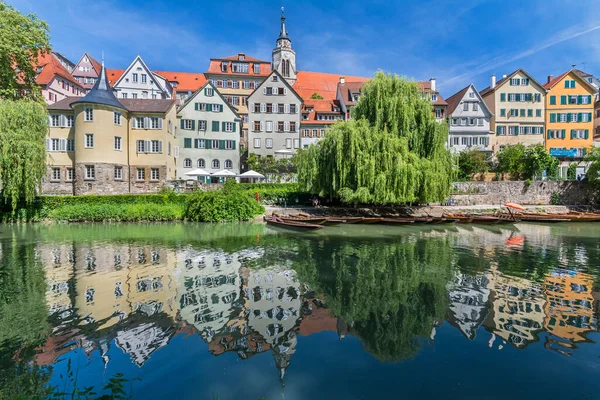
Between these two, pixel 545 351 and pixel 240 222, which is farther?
pixel 240 222

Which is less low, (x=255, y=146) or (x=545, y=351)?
(x=255, y=146)

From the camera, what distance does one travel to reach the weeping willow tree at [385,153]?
79.6 feet

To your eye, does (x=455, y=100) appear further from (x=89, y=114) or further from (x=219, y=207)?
(x=89, y=114)

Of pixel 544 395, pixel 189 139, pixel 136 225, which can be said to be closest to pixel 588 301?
pixel 544 395

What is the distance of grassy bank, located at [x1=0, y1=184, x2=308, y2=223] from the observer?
25.4 meters

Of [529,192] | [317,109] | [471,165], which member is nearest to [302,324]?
[471,165]

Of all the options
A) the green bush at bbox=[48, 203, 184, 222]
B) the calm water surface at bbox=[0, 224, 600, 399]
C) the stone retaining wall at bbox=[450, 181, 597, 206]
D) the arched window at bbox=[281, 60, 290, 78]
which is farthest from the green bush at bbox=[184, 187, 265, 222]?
the arched window at bbox=[281, 60, 290, 78]

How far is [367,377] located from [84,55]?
70.3 m

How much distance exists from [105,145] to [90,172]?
106 inches

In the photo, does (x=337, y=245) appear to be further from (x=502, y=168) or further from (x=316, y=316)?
(x=502, y=168)

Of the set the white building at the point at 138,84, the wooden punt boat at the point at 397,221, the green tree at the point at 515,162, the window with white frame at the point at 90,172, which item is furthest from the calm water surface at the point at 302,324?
the white building at the point at 138,84

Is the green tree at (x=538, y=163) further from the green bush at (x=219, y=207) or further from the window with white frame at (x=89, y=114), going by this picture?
the window with white frame at (x=89, y=114)

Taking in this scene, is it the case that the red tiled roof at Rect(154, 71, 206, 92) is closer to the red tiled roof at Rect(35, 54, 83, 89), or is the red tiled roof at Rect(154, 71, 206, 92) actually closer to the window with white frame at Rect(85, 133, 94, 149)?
the red tiled roof at Rect(35, 54, 83, 89)

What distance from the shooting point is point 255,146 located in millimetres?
44312
